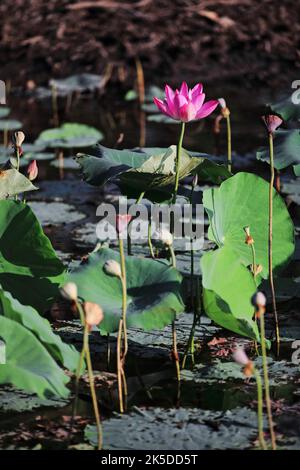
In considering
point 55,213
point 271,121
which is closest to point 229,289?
point 271,121

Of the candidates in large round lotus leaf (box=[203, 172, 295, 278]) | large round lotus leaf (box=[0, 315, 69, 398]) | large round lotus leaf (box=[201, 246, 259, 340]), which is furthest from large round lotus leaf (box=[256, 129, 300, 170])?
large round lotus leaf (box=[0, 315, 69, 398])

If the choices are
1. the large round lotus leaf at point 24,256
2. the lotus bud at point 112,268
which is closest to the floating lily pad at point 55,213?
the large round lotus leaf at point 24,256

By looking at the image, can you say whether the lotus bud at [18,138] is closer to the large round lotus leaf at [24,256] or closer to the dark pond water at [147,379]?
the large round lotus leaf at [24,256]

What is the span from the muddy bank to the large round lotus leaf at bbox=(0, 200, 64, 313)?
4213 mm

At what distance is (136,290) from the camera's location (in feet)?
7.12

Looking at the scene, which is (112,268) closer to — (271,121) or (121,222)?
(121,222)

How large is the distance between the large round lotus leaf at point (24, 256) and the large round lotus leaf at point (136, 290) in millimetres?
130

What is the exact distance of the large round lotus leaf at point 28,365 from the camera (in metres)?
1.87

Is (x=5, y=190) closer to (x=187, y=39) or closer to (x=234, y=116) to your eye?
(x=234, y=116)

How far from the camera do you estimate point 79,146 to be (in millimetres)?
4715

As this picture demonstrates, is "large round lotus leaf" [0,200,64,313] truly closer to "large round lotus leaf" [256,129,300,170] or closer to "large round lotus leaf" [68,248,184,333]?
"large round lotus leaf" [68,248,184,333]

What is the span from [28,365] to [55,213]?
1.72m
